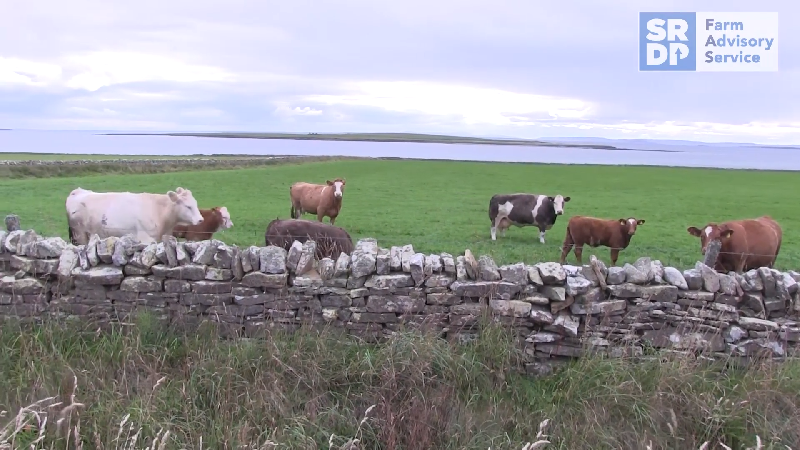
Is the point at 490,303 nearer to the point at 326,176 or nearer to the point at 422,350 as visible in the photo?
the point at 422,350

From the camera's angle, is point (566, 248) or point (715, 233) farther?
point (566, 248)

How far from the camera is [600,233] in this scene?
13.1 metres

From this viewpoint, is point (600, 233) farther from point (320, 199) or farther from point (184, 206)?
point (184, 206)

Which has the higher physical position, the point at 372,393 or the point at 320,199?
the point at 320,199

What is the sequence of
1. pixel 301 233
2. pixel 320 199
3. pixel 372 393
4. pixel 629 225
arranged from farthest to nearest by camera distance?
pixel 320 199 → pixel 629 225 → pixel 301 233 → pixel 372 393

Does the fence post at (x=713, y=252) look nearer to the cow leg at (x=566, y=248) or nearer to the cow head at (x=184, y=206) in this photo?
the cow leg at (x=566, y=248)

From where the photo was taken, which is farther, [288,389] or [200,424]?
[288,389]

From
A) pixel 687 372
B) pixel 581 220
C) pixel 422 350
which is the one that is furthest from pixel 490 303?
pixel 581 220

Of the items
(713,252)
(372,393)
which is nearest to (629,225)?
(713,252)

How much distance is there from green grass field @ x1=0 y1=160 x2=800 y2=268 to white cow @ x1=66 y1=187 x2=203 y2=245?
3.24m

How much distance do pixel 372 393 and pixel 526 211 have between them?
506 inches

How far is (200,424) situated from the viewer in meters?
4.54

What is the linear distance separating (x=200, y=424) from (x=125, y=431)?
529 millimetres

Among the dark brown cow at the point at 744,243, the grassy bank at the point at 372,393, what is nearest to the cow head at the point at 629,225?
the dark brown cow at the point at 744,243
